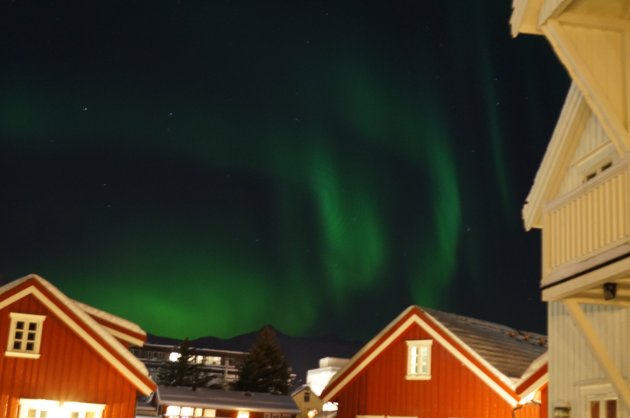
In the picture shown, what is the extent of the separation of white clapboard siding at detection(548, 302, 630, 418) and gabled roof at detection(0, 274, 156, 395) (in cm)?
1510

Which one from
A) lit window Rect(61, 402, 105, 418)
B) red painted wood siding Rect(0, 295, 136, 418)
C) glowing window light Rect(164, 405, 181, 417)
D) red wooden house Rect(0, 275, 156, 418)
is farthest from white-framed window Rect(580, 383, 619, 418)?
glowing window light Rect(164, 405, 181, 417)

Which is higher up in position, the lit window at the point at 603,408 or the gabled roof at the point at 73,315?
the gabled roof at the point at 73,315

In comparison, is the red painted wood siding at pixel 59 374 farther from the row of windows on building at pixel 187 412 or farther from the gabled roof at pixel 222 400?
the row of windows on building at pixel 187 412

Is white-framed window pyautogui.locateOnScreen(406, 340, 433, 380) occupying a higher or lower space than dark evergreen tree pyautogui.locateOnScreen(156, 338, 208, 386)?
lower

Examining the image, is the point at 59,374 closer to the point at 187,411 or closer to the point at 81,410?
the point at 81,410

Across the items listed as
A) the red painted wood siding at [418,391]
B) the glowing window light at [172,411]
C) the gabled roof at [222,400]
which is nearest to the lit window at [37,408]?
the red painted wood siding at [418,391]

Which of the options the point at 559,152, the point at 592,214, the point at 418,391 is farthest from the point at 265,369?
the point at 592,214

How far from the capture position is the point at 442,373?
27359mm

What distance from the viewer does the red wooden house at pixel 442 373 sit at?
984 inches

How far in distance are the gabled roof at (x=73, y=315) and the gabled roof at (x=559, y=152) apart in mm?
15094

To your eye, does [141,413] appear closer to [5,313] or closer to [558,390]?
[5,313]

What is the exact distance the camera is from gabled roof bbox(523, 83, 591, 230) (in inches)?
629

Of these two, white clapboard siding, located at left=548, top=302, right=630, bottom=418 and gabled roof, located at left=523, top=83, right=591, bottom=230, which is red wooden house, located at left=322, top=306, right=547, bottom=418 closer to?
white clapboard siding, located at left=548, top=302, right=630, bottom=418

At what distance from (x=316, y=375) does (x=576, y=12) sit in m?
82.5
